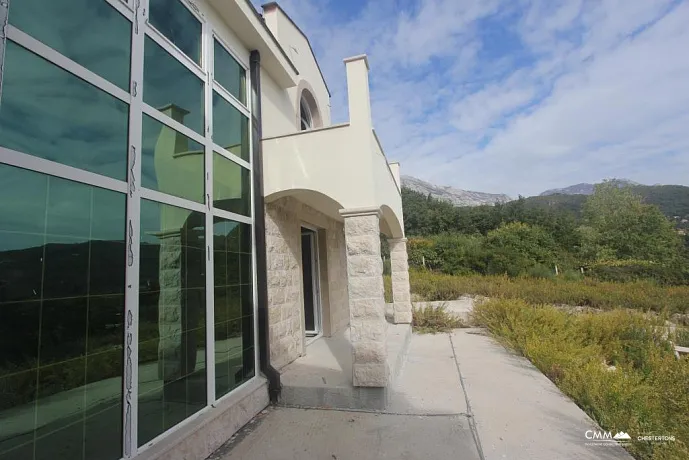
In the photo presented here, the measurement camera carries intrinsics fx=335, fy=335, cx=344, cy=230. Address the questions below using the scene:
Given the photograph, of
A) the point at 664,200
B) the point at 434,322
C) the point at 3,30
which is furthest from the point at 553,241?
the point at 664,200

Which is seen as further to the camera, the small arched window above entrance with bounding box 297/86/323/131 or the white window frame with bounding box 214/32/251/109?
the small arched window above entrance with bounding box 297/86/323/131

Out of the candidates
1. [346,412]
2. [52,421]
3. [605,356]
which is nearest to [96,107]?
[52,421]

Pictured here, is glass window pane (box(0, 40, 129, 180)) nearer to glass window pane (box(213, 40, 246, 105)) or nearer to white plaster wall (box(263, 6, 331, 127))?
glass window pane (box(213, 40, 246, 105))

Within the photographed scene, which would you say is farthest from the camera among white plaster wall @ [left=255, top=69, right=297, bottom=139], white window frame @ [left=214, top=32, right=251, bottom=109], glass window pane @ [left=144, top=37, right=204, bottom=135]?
white plaster wall @ [left=255, top=69, right=297, bottom=139]

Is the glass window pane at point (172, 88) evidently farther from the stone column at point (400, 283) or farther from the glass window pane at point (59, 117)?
the stone column at point (400, 283)

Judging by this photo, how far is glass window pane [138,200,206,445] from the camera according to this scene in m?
2.68

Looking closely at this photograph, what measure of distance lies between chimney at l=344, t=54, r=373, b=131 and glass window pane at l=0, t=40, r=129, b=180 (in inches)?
99.0

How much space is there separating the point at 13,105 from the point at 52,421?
186 centimetres

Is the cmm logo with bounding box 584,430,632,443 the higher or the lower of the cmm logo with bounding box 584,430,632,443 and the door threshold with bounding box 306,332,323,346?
the lower

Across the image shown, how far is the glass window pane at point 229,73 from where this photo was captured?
400cm

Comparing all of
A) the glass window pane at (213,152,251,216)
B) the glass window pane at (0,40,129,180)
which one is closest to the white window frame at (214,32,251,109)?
the glass window pane at (213,152,251,216)

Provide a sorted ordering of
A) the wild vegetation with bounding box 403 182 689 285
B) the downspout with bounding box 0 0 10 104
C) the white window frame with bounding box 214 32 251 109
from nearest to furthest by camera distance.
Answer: the downspout with bounding box 0 0 10 104, the white window frame with bounding box 214 32 251 109, the wild vegetation with bounding box 403 182 689 285

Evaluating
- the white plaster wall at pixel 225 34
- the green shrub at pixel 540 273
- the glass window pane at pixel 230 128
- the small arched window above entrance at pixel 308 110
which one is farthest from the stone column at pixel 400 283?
the green shrub at pixel 540 273

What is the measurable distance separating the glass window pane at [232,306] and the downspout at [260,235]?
0.16 metres
